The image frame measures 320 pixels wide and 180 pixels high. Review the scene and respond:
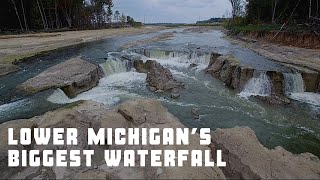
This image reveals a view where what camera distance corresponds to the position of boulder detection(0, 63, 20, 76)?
58.2ft

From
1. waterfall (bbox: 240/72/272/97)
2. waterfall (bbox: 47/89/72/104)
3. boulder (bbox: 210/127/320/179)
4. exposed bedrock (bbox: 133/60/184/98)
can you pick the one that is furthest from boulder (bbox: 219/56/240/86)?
boulder (bbox: 210/127/320/179)

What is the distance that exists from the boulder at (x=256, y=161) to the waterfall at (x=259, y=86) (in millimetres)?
9144

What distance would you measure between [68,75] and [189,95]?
6.96 m

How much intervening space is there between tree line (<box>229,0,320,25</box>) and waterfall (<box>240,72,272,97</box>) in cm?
1310

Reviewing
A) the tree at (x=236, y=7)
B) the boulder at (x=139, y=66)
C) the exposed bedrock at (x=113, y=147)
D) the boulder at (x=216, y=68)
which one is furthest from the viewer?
the tree at (x=236, y=7)

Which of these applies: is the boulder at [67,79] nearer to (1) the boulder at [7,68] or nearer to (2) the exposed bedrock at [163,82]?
(1) the boulder at [7,68]

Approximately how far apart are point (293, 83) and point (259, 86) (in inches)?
76.3

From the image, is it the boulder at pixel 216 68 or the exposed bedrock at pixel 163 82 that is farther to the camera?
the boulder at pixel 216 68

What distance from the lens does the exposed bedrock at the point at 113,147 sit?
5.78 metres

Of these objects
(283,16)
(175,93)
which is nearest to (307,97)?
(175,93)

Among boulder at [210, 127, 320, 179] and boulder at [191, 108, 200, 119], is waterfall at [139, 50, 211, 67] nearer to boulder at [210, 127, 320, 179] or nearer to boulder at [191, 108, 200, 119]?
boulder at [191, 108, 200, 119]

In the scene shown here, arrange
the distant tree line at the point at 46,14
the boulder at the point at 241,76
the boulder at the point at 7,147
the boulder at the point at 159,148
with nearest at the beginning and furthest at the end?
the boulder at the point at 159,148
the boulder at the point at 7,147
the boulder at the point at 241,76
the distant tree line at the point at 46,14

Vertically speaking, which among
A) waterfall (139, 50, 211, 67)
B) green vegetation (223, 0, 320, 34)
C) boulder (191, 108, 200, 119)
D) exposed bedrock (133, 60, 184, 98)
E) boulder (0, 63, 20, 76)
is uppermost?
green vegetation (223, 0, 320, 34)

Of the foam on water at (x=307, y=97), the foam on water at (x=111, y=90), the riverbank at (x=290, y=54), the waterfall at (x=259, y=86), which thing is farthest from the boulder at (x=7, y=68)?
the riverbank at (x=290, y=54)
